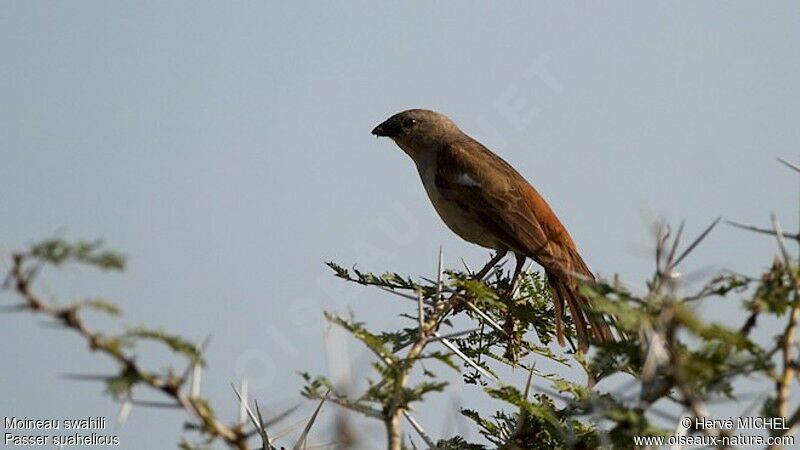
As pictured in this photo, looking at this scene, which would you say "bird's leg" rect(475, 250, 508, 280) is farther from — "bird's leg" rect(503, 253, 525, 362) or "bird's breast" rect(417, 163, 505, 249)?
"bird's leg" rect(503, 253, 525, 362)

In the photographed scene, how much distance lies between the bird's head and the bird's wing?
393 mm

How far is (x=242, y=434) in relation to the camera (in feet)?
5.88

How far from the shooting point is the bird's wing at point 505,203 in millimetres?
6766

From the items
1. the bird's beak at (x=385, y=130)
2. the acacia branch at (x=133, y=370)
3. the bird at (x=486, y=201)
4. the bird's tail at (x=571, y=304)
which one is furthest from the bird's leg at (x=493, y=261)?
the acacia branch at (x=133, y=370)

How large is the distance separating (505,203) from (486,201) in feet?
0.54

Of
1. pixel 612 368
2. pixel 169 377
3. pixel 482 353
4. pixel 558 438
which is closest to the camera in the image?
pixel 169 377

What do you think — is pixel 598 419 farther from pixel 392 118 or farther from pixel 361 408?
pixel 392 118

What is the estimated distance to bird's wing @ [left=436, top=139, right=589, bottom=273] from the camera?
266 inches

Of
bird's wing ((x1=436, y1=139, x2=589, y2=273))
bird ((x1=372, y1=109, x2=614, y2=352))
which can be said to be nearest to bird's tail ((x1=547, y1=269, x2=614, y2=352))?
bird ((x1=372, y1=109, x2=614, y2=352))

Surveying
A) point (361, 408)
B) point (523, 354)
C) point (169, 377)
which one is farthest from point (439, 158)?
point (169, 377)

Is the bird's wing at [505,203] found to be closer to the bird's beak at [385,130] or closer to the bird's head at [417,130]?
the bird's head at [417,130]

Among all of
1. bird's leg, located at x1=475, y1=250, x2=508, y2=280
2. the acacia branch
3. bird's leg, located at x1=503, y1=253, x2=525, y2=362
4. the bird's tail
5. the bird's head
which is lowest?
the acacia branch

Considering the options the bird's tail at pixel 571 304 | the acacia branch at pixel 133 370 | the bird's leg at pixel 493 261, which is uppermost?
the bird's leg at pixel 493 261

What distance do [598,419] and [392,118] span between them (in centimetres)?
707
